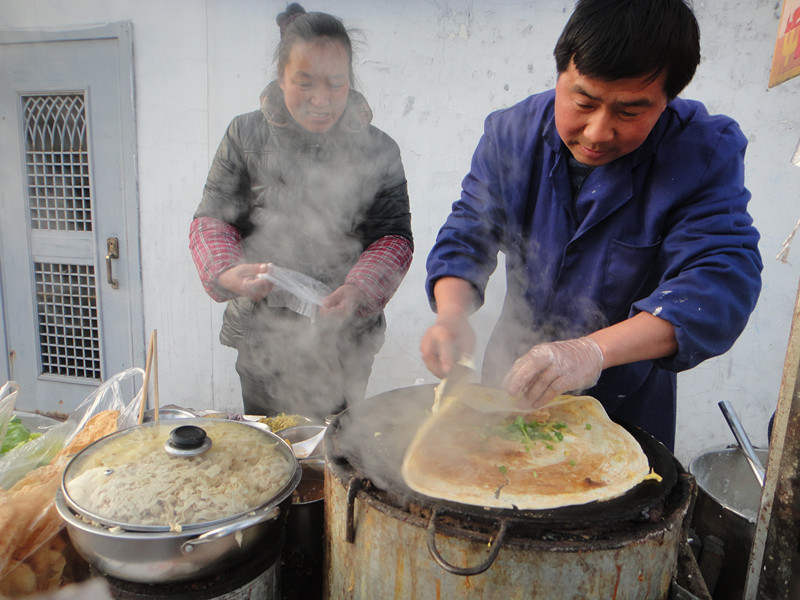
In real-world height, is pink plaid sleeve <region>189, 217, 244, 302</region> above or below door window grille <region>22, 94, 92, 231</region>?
below

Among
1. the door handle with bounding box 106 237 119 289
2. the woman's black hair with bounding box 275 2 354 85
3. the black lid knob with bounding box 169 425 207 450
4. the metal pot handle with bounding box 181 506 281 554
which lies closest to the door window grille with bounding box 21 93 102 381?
the door handle with bounding box 106 237 119 289

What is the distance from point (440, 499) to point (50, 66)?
5.03 m

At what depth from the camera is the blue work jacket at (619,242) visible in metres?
1.65

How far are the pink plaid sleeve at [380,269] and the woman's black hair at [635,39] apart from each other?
1557 mm

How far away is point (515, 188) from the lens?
213cm

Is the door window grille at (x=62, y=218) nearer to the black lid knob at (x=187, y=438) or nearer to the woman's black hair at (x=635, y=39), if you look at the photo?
the black lid knob at (x=187, y=438)

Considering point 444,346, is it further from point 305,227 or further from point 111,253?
point 111,253

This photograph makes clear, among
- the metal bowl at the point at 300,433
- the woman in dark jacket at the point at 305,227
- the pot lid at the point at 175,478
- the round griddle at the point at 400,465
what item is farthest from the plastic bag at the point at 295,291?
the pot lid at the point at 175,478

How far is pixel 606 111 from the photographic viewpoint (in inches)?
63.0

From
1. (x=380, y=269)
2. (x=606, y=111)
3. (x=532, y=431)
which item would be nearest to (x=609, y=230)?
(x=606, y=111)

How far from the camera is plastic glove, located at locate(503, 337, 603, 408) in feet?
5.08

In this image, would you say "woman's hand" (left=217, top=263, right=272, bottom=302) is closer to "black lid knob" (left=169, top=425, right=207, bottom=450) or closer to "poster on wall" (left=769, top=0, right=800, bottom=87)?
"black lid knob" (left=169, top=425, right=207, bottom=450)

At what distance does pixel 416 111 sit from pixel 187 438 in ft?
9.78

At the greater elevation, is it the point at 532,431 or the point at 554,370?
the point at 554,370
